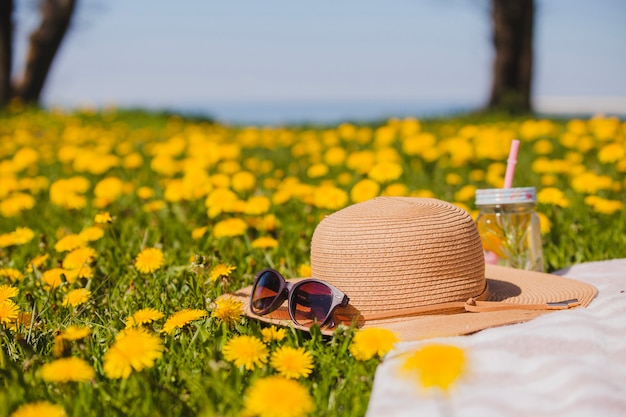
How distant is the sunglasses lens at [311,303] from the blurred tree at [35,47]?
10882mm

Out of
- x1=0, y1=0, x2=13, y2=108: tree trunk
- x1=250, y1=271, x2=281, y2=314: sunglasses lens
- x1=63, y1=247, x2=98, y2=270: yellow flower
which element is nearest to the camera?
x1=250, y1=271, x2=281, y2=314: sunglasses lens

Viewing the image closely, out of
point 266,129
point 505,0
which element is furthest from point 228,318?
point 505,0

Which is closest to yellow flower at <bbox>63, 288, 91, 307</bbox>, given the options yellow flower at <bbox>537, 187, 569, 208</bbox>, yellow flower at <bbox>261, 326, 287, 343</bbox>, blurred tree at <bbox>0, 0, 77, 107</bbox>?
yellow flower at <bbox>261, 326, 287, 343</bbox>

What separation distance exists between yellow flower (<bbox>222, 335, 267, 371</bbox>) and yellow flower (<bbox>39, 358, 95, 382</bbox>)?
33 centimetres

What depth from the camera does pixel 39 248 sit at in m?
3.19

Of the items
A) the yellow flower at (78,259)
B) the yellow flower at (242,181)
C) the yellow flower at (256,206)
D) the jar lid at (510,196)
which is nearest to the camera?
the jar lid at (510,196)

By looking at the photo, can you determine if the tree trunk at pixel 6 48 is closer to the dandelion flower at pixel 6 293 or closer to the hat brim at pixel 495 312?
the dandelion flower at pixel 6 293

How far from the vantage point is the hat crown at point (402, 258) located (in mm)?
1921

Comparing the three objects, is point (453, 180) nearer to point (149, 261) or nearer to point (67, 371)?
point (149, 261)

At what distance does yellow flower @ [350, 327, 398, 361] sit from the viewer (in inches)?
66.6

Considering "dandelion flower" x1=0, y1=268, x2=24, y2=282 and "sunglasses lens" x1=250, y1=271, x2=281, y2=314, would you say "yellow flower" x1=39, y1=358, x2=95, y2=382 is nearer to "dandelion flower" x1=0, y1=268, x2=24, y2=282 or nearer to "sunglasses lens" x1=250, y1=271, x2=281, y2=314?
"sunglasses lens" x1=250, y1=271, x2=281, y2=314

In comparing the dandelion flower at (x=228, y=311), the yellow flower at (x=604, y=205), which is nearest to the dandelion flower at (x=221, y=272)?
the dandelion flower at (x=228, y=311)

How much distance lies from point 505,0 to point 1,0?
7.96m

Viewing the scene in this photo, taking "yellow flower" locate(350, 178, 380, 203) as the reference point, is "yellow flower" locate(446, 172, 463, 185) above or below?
below
